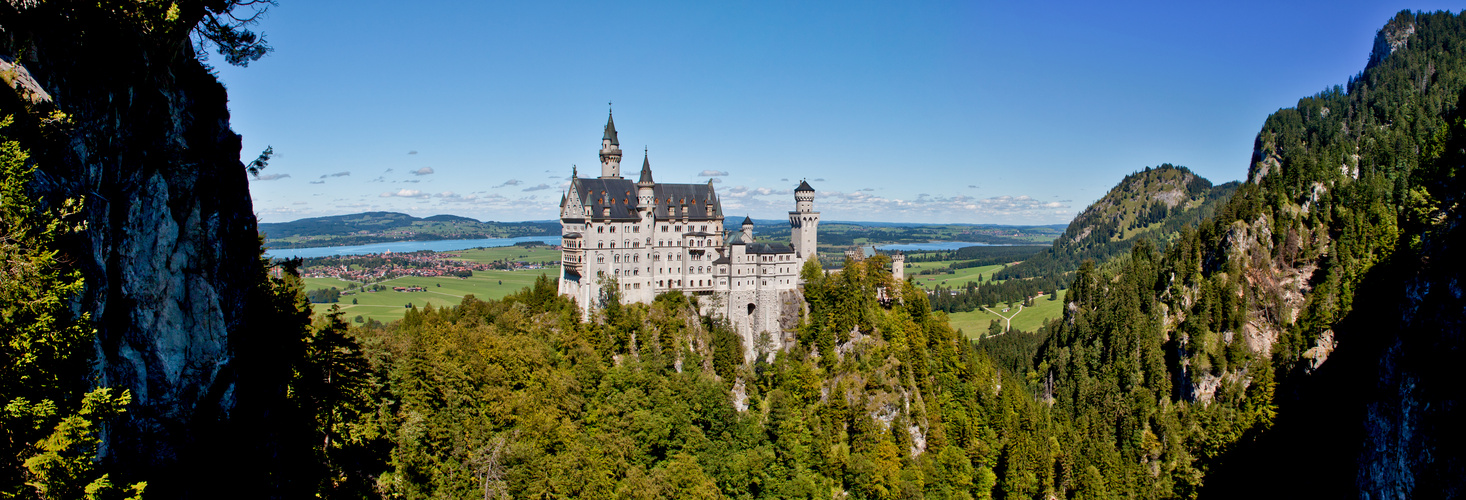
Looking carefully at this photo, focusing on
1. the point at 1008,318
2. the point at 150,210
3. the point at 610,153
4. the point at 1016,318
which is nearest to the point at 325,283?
the point at 610,153

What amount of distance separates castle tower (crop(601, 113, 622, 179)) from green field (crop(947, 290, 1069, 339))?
9397 cm

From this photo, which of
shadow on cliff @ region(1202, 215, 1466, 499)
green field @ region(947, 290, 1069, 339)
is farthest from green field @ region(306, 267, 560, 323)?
shadow on cliff @ region(1202, 215, 1466, 499)

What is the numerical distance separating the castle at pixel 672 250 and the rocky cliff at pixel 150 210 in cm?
4294

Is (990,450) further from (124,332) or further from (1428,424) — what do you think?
(124,332)

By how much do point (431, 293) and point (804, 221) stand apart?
3462 inches

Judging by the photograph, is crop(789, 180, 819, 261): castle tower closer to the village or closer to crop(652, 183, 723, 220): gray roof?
crop(652, 183, 723, 220): gray roof

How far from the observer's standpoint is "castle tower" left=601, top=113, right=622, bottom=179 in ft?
240

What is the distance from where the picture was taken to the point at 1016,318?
164750 mm

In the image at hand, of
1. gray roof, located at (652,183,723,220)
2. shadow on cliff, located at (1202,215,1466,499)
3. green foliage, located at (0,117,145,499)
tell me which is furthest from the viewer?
gray roof, located at (652,183,723,220)

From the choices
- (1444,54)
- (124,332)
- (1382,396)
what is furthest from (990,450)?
(1444,54)

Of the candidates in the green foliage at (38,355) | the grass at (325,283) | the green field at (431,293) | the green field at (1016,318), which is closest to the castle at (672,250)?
the green field at (431,293)

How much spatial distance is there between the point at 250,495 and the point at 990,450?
62.3 m

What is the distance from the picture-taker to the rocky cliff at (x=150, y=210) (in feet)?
54.6

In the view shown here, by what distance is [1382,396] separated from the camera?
138 feet
